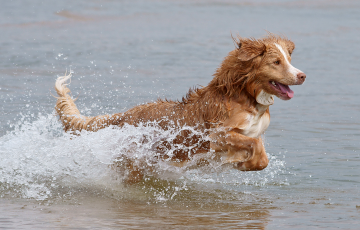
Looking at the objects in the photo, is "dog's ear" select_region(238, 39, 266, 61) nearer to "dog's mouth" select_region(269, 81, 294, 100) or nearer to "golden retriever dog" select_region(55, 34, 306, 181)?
"golden retriever dog" select_region(55, 34, 306, 181)

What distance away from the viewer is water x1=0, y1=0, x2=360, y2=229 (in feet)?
20.0

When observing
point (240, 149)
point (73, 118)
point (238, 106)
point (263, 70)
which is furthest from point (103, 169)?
point (263, 70)

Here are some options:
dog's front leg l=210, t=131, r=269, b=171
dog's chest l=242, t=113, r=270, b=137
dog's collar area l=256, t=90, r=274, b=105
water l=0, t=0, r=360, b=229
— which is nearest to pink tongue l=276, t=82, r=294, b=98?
dog's collar area l=256, t=90, r=274, b=105

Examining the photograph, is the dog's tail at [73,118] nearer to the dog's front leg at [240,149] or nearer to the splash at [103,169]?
the splash at [103,169]

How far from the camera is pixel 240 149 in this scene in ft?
20.8

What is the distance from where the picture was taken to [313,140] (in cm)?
936

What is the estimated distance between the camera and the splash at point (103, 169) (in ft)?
22.4

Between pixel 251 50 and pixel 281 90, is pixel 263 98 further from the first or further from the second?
pixel 251 50

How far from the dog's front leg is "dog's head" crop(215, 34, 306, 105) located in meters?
0.48

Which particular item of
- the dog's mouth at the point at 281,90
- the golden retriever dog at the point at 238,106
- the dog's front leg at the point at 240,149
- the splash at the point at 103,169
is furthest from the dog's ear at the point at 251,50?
the splash at the point at 103,169

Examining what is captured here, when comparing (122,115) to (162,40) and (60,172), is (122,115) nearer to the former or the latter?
(60,172)

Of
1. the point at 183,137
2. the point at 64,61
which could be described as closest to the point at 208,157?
the point at 183,137

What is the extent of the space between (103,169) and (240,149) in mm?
1878

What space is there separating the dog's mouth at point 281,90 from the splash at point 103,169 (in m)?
1.11
